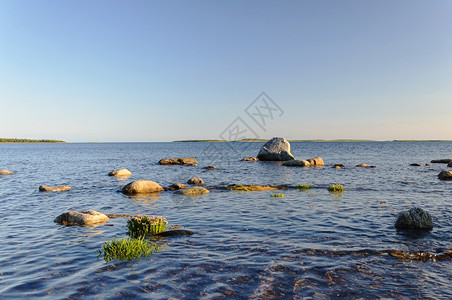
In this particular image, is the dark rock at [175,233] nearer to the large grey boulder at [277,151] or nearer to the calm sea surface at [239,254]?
the calm sea surface at [239,254]

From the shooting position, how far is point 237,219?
1497cm

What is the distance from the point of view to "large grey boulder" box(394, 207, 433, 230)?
12.9m

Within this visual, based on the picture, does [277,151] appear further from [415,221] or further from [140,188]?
[415,221]

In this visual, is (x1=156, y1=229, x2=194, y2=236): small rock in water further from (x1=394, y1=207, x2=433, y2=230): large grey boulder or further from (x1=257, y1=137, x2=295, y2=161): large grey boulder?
(x1=257, y1=137, x2=295, y2=161): large grey boulder

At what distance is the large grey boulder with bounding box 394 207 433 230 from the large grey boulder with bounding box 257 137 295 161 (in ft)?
143

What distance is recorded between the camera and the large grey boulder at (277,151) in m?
57.4

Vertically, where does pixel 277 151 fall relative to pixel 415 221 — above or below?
above

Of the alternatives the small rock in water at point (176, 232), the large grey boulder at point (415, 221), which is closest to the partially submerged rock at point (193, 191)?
the small rock in water at point (176, 232)

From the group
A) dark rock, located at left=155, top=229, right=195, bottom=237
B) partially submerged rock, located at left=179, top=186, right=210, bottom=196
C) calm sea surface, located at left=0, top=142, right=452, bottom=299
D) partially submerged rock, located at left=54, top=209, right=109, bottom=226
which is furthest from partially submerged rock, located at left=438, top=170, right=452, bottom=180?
partially submerged rock, located at left=54, top=209, right=109, bottom=226

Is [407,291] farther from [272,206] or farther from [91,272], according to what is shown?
[272,206]

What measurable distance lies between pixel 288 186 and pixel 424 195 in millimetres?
9755

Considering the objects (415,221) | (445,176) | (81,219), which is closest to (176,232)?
(81,219)

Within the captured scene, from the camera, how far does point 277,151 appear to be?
57656mm

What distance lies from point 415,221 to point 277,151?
44.9 metres
